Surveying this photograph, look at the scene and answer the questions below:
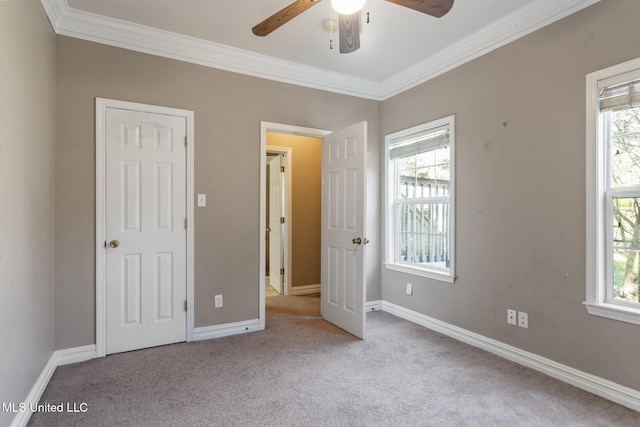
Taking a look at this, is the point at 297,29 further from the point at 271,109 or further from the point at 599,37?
the point at 599,37

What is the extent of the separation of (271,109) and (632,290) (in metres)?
3.12

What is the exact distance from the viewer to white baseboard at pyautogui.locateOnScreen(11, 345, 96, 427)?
71.6 inches

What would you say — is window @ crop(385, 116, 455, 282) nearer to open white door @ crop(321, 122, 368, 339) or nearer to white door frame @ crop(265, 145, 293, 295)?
open white door @ crop(321, 122, 368, 339)

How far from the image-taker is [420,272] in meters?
3.51

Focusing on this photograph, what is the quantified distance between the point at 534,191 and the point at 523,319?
0.96 meters

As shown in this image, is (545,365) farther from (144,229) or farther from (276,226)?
(276,226)

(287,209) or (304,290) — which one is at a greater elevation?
(287,209)

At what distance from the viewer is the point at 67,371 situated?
96.9 inches

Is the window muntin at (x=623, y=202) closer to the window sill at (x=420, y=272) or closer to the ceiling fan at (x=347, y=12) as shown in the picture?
the window sill at (x=420, y=272)

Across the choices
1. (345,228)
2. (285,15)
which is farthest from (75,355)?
(285,15)

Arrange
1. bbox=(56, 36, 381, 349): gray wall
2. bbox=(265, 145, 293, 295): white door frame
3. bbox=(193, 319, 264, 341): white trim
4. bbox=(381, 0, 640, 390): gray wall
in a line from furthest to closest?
1. bbox=(265, 145, 293, 295): white door frame
2. bbox=(193, 319, 264, 341): white trim
3. bbox=(56, 36, 381, 349): gray wall
4. bbox=(381, 0, 640, 390): gray wall

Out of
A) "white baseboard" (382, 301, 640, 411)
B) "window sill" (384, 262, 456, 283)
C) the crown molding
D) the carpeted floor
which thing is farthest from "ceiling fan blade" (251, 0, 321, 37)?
"white baseboard" (382, 301, 640, 411)

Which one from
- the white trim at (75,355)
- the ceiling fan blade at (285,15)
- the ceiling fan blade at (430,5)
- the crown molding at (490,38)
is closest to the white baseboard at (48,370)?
the white trim at (75,355)

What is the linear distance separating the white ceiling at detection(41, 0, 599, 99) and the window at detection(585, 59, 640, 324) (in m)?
0.62
